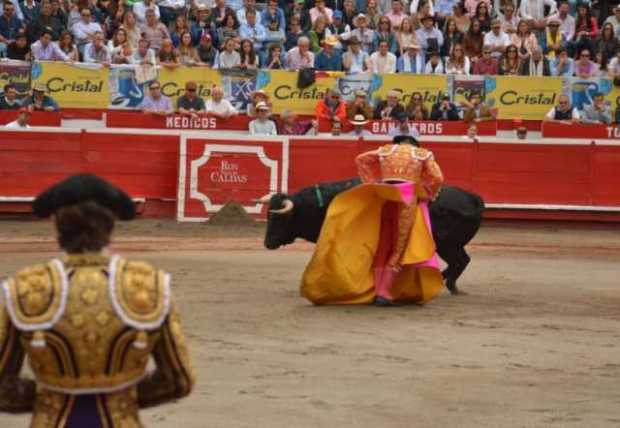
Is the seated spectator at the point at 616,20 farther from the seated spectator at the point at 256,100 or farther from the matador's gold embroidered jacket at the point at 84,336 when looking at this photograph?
the matador's gold embroidered jacket at the point at 84,336

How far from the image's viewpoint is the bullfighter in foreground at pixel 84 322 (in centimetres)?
321

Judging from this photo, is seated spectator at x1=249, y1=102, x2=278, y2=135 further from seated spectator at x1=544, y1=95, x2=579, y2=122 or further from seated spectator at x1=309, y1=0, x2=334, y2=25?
seated spectator at x1=544, y1=95, x2=579, y2=122

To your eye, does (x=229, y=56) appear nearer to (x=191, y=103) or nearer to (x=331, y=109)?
(x=191, y=103)

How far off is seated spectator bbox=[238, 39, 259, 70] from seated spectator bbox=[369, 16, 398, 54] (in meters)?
1.45

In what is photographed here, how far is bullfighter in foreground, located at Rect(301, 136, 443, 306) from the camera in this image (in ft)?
31.5

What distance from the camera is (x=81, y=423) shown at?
3.26 meters

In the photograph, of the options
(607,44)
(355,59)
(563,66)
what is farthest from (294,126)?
(607,44)

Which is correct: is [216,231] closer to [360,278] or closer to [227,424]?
[360,278]

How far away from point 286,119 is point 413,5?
8.84 feet

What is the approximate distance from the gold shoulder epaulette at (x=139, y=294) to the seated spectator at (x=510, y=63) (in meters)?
14.4

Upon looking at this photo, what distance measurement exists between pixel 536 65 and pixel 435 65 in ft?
3.73

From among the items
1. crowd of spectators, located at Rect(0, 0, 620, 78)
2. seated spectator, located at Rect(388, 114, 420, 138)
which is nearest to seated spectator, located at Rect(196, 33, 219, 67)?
crowd of spectators, located at Rect(0, 0, 620, 78)

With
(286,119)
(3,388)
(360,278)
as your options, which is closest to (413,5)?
(286,119)

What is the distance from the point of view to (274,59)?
55.9ft
